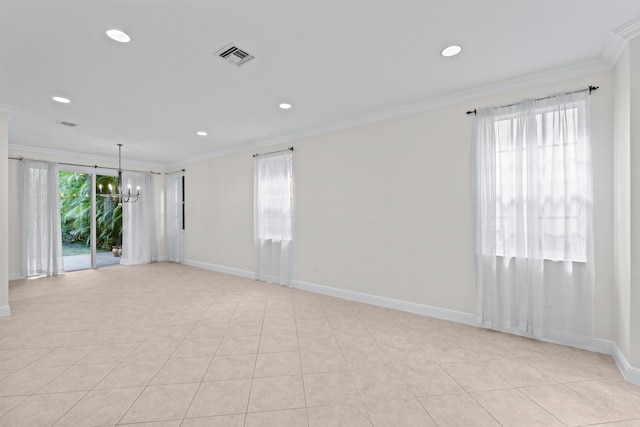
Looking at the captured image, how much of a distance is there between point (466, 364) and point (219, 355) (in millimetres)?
2254

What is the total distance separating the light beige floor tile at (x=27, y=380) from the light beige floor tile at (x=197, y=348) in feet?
2.98

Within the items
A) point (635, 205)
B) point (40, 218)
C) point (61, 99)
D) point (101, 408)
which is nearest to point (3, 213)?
point (61, 99)

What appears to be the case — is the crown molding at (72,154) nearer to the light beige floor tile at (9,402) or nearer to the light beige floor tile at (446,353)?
the light beige floor tile at (9,402)

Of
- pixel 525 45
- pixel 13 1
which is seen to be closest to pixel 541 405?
pixel 525 45

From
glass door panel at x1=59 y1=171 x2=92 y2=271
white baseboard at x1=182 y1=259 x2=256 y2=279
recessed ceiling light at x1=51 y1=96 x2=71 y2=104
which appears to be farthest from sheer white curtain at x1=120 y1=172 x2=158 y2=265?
recessed ceiling light at x1=51 y1=96 x2=71 y2=104

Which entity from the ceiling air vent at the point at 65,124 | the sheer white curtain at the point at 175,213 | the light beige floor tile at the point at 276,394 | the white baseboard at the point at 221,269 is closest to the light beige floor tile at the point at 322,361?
the light beige floor tile at the point at 276,394

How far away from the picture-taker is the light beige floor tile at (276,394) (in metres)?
2.03

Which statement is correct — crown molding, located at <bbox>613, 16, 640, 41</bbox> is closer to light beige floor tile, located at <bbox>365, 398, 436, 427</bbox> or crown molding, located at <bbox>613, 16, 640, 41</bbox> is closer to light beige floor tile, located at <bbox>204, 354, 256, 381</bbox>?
light beige floor tile, located at <bbox>365, 398, 436, 427</bbox>

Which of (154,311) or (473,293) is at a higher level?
(473,293)

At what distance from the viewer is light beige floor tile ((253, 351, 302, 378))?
2.45m

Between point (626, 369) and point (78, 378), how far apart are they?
4.44m

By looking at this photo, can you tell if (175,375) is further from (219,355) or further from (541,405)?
(541,405)

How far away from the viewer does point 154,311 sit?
4043 mm

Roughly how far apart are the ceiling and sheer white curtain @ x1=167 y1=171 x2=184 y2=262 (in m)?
3.43
